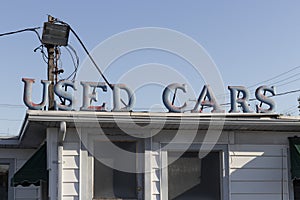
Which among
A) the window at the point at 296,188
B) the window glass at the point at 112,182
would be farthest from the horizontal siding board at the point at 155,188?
the window at the point at 296,188

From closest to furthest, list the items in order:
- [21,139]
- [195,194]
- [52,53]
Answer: [195,194], [21,139], [52,53]

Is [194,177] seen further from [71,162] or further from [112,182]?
[71,162]

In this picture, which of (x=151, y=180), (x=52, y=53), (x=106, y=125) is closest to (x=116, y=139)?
(x=106, y=125)

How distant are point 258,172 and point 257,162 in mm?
210

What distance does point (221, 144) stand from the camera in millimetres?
11227

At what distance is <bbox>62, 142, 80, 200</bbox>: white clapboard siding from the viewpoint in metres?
10.3

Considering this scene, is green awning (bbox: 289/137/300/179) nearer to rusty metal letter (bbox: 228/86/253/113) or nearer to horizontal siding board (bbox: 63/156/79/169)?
rusty metal letter (bbox: 228/86/253/113)

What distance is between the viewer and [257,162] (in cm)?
1129

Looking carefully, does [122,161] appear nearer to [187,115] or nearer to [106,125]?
[106,125]

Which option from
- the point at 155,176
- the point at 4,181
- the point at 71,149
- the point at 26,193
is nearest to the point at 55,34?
the point at 4,181

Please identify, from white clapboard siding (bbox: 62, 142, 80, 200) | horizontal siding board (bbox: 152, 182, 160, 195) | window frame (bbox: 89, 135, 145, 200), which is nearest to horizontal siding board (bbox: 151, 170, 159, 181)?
horizontal siding board (bbox: 152, 182, 160, 195)

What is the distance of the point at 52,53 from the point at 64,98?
246 inches

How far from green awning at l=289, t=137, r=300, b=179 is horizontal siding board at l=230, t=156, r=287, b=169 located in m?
0.20

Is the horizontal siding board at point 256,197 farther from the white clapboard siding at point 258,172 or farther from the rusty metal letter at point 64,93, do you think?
the rusty metal letter at point 64,93
